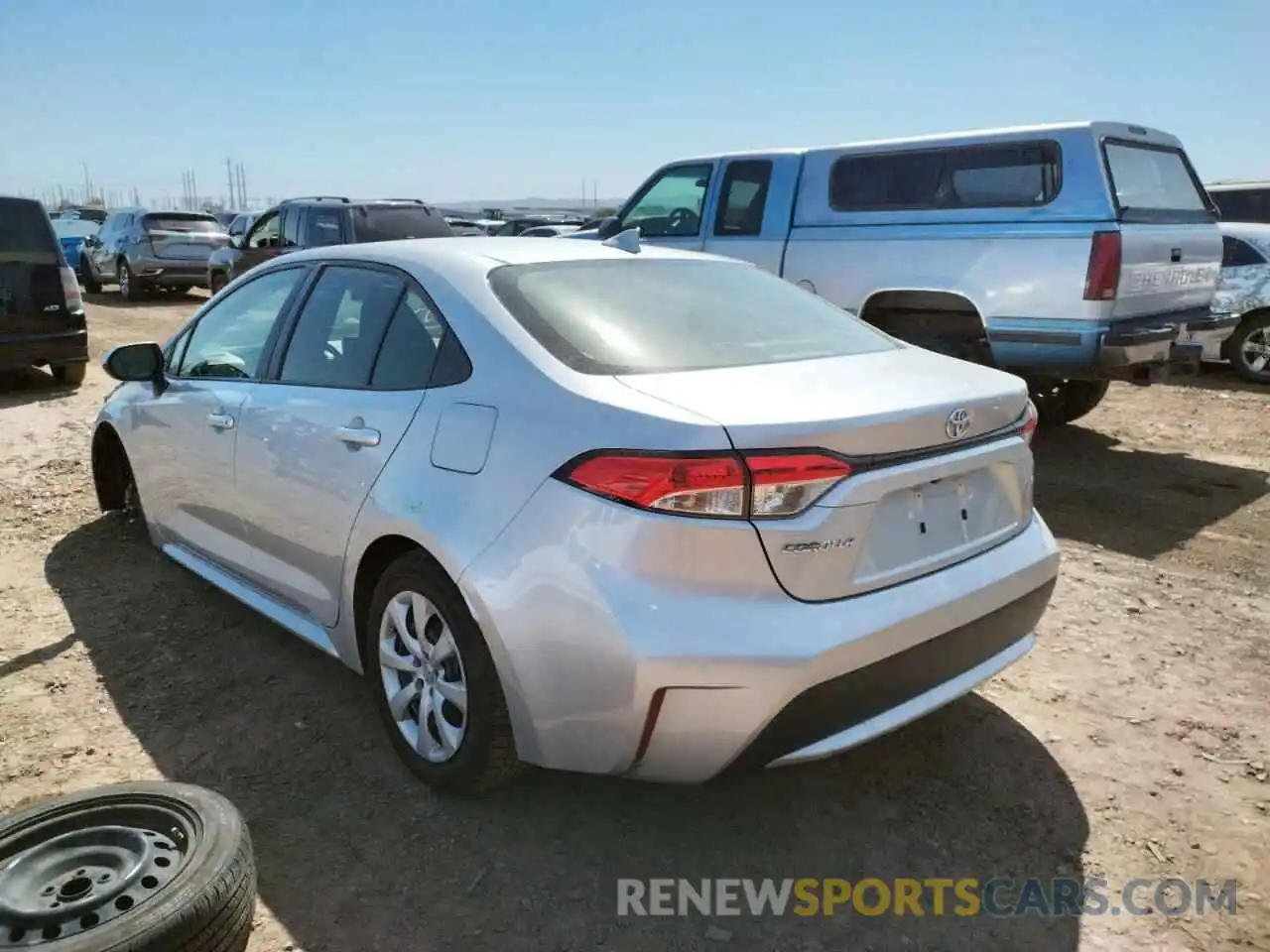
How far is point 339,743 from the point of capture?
321 cm

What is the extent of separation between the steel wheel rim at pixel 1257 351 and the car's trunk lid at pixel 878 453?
8429 millimetres

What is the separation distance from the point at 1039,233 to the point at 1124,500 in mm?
1741

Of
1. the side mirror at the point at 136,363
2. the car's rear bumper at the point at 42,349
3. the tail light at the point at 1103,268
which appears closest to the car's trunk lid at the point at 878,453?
the side mirror at the point at 136,363

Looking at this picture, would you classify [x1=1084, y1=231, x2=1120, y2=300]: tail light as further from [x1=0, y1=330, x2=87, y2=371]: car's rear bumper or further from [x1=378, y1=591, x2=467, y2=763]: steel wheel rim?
[x1=0, y1=330, x2=87, y2=371]: car's rear bumper

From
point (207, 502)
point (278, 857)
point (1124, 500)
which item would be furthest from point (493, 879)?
point (1124, 500)

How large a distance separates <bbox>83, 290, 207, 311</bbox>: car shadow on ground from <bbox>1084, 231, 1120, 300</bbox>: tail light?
54.5 ft

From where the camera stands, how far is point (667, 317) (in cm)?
299

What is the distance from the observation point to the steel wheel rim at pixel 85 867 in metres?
2.05

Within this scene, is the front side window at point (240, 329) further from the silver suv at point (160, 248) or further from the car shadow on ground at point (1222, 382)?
the silver suv at point (160, 248)

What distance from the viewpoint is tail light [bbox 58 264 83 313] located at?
9.32 metres

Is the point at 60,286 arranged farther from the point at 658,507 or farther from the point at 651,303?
the point at 658,507

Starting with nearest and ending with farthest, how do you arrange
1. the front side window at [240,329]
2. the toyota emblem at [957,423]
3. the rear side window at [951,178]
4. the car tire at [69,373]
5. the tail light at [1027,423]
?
1. the toyota emblem at [957,423]
2. the tail light at [1027,423]
3. the front side window at [240,329]
4. the rear side window at [951,178]
5. the car tire at [69,373]

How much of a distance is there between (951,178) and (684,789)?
5335mm

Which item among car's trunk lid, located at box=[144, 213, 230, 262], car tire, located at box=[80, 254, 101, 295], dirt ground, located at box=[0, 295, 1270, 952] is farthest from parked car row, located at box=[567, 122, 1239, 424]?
car tire, located at box=[80, 254, 101, 295]
